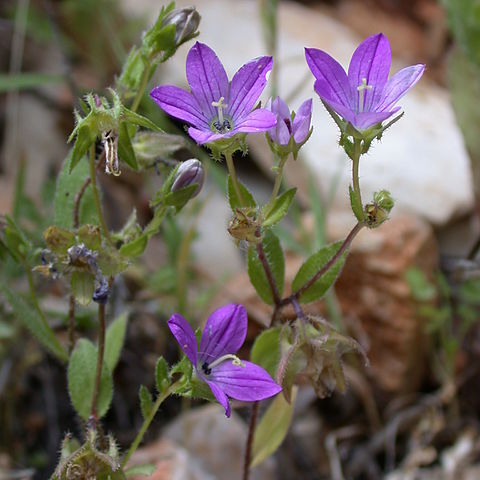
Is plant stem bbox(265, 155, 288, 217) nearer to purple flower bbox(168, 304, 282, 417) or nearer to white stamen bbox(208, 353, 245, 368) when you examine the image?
purple flower bbox(168, 304, 282, 417)

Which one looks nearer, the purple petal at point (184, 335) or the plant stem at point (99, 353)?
the purple petal at point (184, 335)

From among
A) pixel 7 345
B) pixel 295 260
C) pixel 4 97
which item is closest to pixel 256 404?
pixel 7 345

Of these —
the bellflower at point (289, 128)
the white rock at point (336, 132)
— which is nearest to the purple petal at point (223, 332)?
the bellflower at point (289, 128)

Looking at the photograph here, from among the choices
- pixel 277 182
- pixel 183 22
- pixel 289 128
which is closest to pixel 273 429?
pixel 277 182

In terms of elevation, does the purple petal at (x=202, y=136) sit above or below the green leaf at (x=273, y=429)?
above

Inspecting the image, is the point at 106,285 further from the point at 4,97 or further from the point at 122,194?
the point at 4,97

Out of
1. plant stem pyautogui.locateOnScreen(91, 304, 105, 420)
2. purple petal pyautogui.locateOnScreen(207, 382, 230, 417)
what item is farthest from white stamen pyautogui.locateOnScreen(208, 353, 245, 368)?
plant stem pyautogui.locateOnScreen(91, 304, 105, 420)

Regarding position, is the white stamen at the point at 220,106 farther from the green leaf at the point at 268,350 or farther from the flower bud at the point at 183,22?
the green leaf at the point at 268,350
